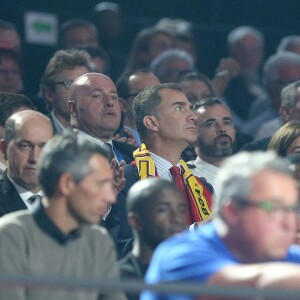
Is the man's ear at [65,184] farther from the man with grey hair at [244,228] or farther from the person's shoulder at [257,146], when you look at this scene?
the person's shoulder at [257,146]

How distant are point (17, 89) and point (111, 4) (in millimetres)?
3229

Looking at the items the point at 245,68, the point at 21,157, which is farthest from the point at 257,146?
the point at 245,68

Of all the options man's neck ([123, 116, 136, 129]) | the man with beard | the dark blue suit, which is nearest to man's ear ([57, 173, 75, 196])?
the dark blue suit

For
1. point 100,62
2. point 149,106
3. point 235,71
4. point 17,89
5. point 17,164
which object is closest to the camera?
point 17,164

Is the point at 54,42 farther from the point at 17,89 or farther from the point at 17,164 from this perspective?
the point at 17,164

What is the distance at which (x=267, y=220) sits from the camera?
473 centimetres

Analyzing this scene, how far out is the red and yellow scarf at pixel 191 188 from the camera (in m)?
8.02

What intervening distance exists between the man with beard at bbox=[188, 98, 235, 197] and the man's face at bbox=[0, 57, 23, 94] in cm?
154

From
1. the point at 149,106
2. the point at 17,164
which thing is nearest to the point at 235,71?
the point at 149,106

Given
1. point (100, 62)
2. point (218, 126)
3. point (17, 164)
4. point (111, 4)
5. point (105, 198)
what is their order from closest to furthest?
point (105, 198), point (17, 164), point (218, 126), point (100, 62), point (111, 4)

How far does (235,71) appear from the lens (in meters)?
11.9

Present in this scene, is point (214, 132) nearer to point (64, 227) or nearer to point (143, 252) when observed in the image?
point (143, 252)

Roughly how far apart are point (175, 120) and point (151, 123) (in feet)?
0.53

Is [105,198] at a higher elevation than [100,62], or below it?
higher
